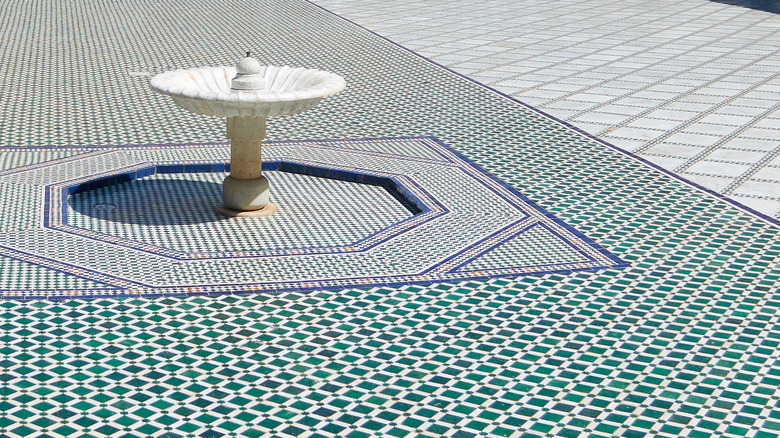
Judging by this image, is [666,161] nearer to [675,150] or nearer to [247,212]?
[675,150]

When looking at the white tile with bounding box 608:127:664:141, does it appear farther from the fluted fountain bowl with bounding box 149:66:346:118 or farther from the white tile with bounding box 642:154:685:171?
the fluted fountain bowl with bounding box 149:66:346:118

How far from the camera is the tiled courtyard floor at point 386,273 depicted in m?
2.47

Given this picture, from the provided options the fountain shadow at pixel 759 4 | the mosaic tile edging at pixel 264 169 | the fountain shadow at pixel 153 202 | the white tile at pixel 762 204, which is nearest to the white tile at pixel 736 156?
the white tile at pixel 762 204

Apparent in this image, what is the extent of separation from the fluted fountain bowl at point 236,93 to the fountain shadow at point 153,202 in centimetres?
43

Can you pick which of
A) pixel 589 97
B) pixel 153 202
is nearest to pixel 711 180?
pixel 589 97

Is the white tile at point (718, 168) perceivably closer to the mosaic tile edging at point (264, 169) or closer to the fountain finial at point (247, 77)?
the mosaic tile edging at point (264, 169)

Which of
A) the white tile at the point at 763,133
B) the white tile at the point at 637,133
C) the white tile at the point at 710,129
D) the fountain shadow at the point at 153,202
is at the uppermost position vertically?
the white tile at the point at 763,133

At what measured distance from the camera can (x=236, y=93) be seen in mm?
3514

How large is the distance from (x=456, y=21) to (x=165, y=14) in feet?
7.76

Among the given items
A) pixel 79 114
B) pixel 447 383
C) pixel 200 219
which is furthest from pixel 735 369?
pixel 79 114

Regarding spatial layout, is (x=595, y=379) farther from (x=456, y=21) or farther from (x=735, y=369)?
(x=456, y=21)

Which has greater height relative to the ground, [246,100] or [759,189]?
[246,100]

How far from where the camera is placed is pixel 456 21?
8602mm

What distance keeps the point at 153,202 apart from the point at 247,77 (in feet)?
2.19
